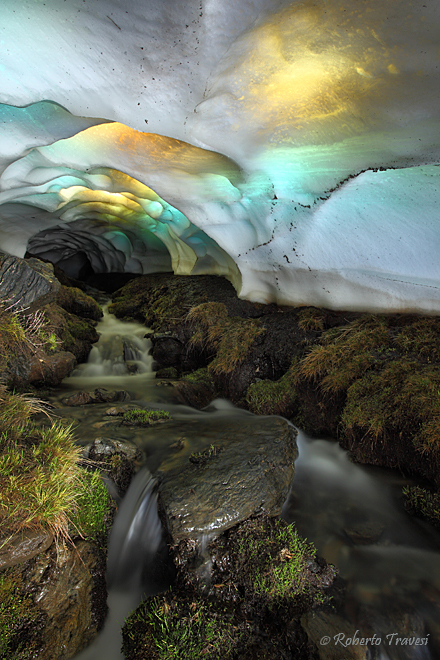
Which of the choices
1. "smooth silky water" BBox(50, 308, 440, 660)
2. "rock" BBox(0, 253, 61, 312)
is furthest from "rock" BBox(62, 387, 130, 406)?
"rock" BBox(0, 253, 61, 312)

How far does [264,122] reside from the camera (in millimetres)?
4746

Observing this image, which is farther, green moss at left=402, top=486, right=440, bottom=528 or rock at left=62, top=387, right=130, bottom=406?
rock at left=62, top=387, right=130, bottom=406

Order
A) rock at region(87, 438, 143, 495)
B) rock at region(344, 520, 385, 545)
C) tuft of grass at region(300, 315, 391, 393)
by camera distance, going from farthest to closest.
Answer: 1. tuft of grass at region(300, 315, 391, 393)
2. rock at region(87, 438, 143, 495)
3. rock at region(344, 520, 385, 545)

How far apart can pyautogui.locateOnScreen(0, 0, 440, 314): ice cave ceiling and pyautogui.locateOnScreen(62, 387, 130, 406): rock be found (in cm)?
411

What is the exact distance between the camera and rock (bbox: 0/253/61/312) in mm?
5645

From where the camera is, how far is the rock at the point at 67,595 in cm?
244

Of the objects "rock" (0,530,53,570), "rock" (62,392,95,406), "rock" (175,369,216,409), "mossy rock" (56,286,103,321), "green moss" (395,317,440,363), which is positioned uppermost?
"green moss" (395,317,440,363)

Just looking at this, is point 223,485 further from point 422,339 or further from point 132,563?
point 422,339

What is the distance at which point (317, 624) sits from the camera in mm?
2510

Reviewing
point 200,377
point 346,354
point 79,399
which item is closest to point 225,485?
point 346,354

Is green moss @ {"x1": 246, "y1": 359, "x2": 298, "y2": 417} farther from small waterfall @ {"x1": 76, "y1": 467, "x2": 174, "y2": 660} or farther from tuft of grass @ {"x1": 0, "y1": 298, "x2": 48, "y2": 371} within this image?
tuft of grass @ {"x1": 0, "y1": 298, "x2": 48, "y2": 371}

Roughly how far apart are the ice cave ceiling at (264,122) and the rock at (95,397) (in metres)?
4.11

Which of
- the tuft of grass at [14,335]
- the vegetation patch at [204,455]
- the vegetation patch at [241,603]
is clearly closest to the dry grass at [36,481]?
the vegetation patch at [241,603]

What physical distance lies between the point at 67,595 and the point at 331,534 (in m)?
2.35
